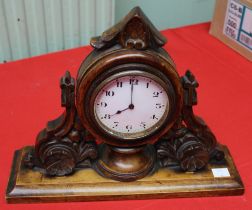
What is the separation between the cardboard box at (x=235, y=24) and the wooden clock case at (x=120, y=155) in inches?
25.3

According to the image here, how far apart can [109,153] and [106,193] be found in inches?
3.9

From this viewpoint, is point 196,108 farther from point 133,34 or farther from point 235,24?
point 133,34

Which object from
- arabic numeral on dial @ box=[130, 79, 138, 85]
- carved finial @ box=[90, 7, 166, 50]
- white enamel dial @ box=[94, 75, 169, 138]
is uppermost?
carved finial @ box=[90, 7, 166, 50]

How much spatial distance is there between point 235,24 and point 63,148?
0.94 m

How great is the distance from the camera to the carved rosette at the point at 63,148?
103 centimetres

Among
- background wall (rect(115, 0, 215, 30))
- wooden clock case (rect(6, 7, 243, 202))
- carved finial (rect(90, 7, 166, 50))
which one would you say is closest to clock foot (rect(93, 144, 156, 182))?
wooden clock case (rect(6, 7, 243, 202))

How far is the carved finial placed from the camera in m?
0.88

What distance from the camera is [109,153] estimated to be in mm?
1100

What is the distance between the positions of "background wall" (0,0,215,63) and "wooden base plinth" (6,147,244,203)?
80 cm

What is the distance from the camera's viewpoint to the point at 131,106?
0.97 metres

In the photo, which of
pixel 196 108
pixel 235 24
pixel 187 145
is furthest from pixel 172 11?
pixel 187 145

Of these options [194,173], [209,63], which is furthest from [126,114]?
[209,63]

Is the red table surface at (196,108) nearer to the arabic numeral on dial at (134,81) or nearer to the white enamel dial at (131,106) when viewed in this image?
the white enamel dial at (131,106)

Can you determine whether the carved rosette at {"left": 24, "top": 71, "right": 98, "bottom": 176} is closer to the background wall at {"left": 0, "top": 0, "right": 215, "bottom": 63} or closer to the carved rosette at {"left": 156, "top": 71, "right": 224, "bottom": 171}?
the carved rosette at {"left": 156, "top": 71, "right": 224, "bottom": 171}
